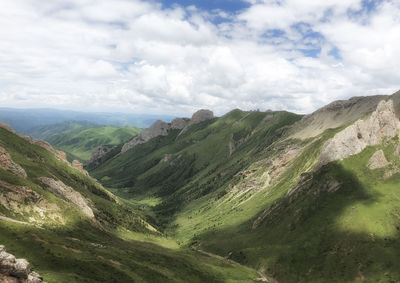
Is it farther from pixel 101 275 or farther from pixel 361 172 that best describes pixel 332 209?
pixel 101 275

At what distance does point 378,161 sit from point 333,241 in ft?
242

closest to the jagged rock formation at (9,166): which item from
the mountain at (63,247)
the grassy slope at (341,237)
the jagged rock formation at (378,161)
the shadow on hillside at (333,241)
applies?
the mountain at (63,247)

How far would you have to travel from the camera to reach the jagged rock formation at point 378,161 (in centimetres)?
19475

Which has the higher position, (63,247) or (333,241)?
(63,247)

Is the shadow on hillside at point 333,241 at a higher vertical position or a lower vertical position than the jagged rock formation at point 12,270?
lower

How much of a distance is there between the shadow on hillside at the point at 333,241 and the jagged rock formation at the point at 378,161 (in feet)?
50.4

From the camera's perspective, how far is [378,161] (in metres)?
196

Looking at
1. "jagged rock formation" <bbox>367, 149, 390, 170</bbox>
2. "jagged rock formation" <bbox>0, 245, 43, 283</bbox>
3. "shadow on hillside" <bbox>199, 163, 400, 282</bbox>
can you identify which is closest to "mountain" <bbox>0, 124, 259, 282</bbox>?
"jagged rock formation" <bbox>0, 245, 43, 283</bbox>

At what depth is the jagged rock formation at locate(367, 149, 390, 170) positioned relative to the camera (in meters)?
195

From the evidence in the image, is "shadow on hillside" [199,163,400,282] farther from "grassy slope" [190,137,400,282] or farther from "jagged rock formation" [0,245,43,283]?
"jagged rock formation" [0,245,43,283]

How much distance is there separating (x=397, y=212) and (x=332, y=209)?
1261 inches

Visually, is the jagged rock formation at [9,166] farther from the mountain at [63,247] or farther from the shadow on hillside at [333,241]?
the shadow on hillside at [333,241]

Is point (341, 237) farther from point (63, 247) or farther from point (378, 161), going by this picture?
point (63, 247)

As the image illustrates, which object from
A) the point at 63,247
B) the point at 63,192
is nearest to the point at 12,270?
the point at 63,247
